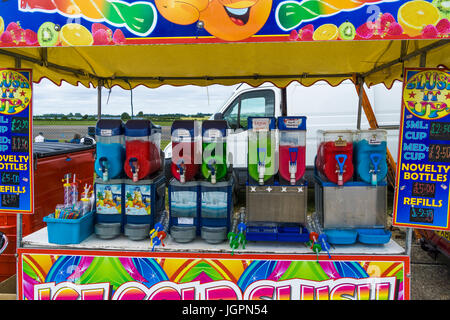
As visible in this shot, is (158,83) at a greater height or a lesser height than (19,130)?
greater

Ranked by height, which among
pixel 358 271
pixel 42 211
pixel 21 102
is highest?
pixel 21 102

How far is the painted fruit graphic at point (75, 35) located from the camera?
6.38ft

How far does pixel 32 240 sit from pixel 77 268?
0.47 meters

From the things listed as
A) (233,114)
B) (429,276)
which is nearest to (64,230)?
(429,276)

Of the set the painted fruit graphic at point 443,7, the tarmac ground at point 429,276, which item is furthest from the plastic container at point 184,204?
the tarmac ground at point 429,276

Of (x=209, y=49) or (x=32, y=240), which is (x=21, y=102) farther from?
(x=209, y=49)

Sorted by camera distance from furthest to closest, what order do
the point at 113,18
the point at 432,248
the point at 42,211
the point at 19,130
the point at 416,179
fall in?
1. the point at 432,248
2. the point at 42,211
3. the point at 19,130
4. the point at 416,179
5. the point at 113,18

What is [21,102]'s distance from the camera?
240 centimetres

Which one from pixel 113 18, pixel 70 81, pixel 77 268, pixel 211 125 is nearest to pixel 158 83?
pixel 70 81

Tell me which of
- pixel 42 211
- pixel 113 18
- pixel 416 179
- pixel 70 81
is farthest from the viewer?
pixel 70 81

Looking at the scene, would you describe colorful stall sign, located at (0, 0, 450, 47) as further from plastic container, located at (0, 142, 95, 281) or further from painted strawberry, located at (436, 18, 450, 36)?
plastic container, located at (0, 142, 95, 281)

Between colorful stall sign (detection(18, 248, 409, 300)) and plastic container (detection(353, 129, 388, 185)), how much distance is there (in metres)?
0.59

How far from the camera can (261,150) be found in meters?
2.44

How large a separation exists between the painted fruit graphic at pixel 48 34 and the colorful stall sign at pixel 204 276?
1471 mm
